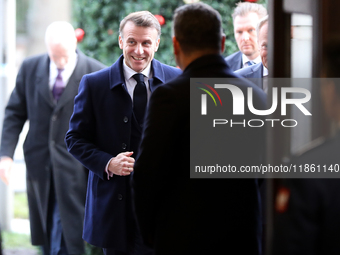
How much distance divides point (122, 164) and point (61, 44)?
1868mm

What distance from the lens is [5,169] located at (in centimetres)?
389

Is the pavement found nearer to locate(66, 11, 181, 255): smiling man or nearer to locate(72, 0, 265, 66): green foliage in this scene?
locate(66, 11, 181, 255): smiling man

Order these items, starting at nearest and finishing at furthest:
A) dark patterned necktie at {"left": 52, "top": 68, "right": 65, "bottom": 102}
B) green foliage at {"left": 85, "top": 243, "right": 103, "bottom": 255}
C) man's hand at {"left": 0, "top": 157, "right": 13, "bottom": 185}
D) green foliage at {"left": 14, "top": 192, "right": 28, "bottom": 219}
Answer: man's hand at {"left": 0, "top": 157, "right": 13, "bottom": 185}, dark patterned necktie at {"left": 52, "top": 68, "right": 65, "bottom": 102}, green foliage at {"left": 85, "top": 243, "right": 103, "bottom": 255}, green foliage at {"left": 14, "top": 192, "right": 28, "bottom": 219}

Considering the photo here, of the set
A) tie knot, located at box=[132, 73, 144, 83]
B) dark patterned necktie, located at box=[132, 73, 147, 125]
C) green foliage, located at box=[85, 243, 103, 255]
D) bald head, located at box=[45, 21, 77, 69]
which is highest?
bald head, located at box=[45, 21, 77, 69]

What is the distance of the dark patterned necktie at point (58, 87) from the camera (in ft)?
13.5

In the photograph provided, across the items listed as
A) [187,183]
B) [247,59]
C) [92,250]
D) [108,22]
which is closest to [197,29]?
[187,183]

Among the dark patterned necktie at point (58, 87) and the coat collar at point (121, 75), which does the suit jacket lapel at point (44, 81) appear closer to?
the dark patterned necktie at point (58, 87)

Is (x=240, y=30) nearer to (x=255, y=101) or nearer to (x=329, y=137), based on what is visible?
(x=255, y=101)

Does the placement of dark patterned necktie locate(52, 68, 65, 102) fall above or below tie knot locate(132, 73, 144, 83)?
above

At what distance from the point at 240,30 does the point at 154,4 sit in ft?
5.47

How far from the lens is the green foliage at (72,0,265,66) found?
184 inches

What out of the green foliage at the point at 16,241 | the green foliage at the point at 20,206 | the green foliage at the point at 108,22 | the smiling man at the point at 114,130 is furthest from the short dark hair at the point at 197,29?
the green foliage at the point at 20,206

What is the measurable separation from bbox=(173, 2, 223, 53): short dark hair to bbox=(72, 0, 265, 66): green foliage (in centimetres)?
261

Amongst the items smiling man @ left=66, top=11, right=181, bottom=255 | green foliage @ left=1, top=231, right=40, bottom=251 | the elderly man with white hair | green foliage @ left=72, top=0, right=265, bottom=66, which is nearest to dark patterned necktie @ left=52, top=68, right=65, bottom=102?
the elderly man with white hair
